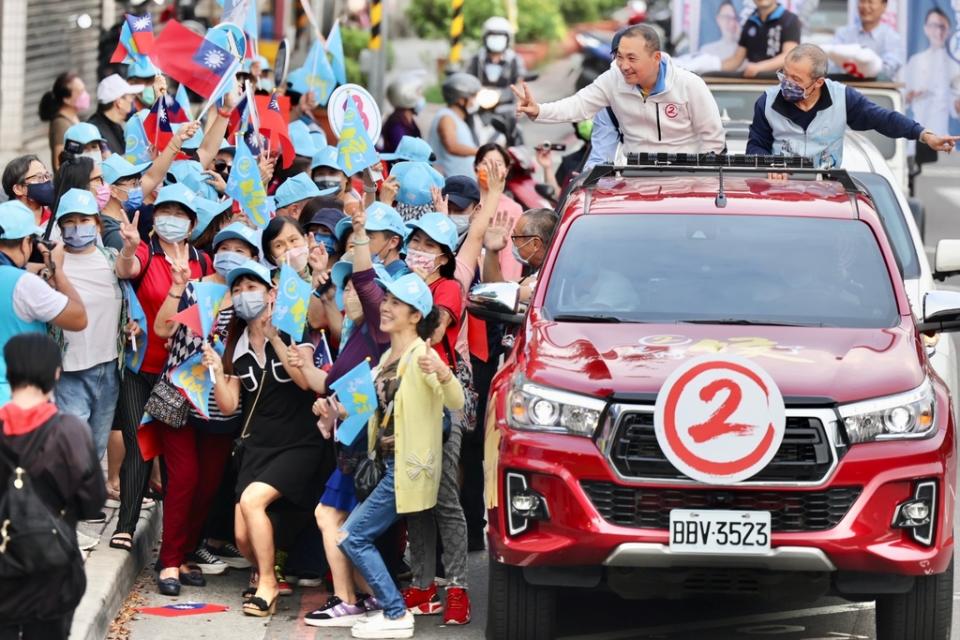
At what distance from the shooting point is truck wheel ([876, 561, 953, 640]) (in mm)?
7371

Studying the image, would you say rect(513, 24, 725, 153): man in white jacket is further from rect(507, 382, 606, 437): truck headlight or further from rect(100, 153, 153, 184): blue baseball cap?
rect(507, 382, 606, 437): truck headlight

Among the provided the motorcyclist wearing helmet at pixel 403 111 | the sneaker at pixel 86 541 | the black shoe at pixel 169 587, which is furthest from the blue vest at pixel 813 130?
the motorcyclist wearing helmet at pixel 403 111

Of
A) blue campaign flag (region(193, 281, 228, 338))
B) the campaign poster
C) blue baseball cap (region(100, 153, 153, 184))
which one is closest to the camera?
blue campaign flag (region(193, 281, 228, 338))

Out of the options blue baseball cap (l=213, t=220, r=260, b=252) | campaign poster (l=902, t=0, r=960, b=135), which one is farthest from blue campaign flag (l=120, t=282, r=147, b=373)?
campaign poster (l=902, t=0, r=960, b=135)

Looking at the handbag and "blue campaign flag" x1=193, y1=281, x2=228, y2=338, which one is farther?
the handbag

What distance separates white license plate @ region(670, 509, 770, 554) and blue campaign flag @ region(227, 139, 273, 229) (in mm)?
3756

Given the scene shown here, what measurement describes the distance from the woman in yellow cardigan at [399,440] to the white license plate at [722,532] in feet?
4.32

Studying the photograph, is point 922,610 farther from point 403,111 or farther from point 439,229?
point 403,111

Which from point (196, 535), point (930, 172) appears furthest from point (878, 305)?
point (930, 172)

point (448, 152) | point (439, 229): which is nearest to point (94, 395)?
point (439, 229)

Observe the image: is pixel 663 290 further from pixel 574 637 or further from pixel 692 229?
pixel 574 637

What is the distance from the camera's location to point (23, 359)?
6.26m

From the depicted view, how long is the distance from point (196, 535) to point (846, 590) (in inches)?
129

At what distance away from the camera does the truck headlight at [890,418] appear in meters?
7.13
